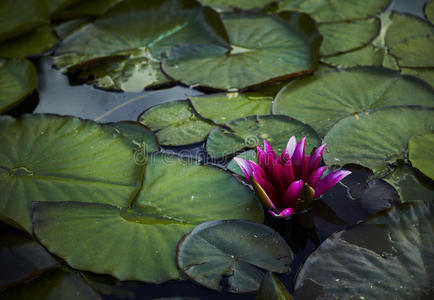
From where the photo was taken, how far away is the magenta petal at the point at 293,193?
160 cm

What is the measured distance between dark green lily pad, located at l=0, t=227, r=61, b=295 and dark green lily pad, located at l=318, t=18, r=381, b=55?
206 cm

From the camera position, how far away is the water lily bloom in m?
1.66

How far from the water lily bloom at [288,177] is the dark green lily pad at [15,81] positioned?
4.88 feet

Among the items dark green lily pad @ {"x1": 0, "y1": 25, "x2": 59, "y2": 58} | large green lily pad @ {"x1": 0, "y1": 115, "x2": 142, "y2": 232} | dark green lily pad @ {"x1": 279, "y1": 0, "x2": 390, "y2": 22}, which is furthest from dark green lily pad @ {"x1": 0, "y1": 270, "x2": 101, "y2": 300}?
dark green lily pad @ {"x1": 279, "y1": 0, "x2": 390, "y2": 22}

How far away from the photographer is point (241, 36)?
2.81m

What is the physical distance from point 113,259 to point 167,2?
2055 millimetres

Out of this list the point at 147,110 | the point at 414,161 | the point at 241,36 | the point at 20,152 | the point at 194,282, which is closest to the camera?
the point at 194,282

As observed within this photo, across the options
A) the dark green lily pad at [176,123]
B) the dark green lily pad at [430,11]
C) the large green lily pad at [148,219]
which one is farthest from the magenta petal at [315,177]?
the dark green lily pad at [430,11]

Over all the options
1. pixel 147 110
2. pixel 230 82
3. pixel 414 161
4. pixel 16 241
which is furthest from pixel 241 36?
pixel 16 241

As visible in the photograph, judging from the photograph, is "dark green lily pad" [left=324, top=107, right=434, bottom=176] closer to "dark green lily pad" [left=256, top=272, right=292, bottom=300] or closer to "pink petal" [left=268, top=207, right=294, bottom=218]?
"pink petal" [left=268, top=207, right=294, bottom=218]

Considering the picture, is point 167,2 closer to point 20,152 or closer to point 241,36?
point 241,36

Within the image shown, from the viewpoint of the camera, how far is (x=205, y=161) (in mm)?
2029

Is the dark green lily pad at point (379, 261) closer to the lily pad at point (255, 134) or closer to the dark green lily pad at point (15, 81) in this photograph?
the lily pad at point (255, 134)

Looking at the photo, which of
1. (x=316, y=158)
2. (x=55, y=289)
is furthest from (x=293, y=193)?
(x=55, y=289)
